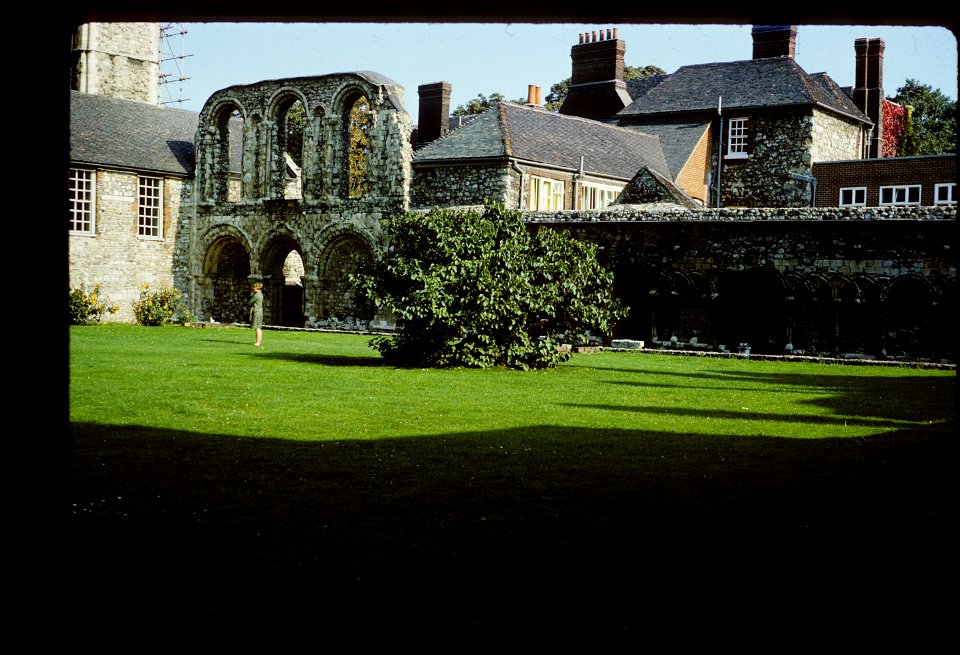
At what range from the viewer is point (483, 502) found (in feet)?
22.4

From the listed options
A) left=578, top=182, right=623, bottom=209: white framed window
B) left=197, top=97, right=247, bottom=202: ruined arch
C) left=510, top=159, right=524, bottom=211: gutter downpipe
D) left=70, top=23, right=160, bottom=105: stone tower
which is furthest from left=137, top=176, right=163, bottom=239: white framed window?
left=578, top=182, right=623, bottom=209: white framed window

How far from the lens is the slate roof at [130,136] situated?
37.2 meters

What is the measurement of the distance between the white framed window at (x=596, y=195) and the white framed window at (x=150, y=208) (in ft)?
52.2

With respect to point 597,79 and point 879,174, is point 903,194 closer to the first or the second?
point 879,174

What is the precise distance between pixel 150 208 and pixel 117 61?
1175 centimetres

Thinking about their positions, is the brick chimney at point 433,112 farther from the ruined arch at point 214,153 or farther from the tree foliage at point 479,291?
the tree foliage at point 479,291

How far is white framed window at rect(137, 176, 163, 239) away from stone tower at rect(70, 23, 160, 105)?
349 inches

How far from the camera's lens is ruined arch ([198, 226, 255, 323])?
Result: 1558 inches

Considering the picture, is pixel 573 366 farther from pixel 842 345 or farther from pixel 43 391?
pixel 43 391

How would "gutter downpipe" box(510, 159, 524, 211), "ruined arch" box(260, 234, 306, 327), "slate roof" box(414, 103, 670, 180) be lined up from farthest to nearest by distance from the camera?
"ruined arch" box(260, 234, 306, 327) → "slate roof" box(414, 103, 670, 180) → "gutter downpipe" box(510, 159, 524, 211)

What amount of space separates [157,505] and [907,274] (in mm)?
22331

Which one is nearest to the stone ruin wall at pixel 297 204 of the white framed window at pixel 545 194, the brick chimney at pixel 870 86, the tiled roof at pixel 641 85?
the white framed window at pixel 545 194

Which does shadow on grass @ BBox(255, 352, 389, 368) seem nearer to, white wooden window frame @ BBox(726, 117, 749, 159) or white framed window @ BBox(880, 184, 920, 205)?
white framed window @ BBox(880, 184, 920, 205)

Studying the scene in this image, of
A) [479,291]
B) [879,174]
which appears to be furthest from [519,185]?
[479,291]
